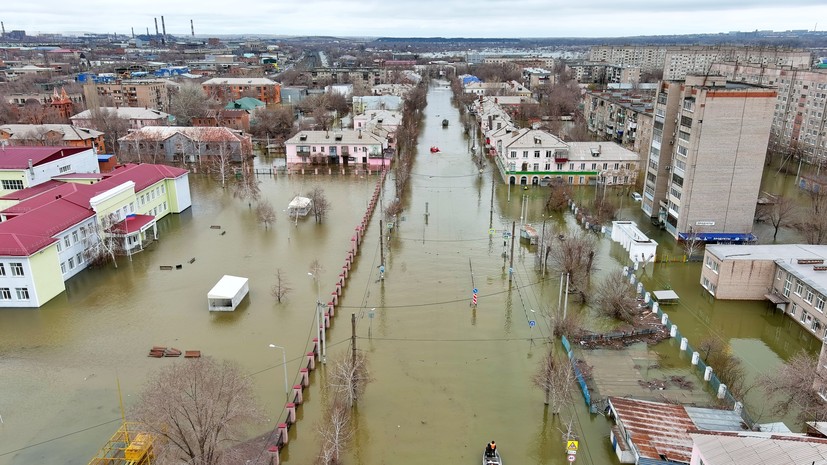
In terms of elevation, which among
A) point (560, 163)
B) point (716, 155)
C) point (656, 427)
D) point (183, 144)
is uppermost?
A: point (716, 155)

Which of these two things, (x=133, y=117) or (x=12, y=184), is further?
(x=133, y=117)

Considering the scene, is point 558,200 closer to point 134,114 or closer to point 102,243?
point 102,243

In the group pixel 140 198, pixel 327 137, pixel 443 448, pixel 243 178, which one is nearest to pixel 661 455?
pixel 443 448

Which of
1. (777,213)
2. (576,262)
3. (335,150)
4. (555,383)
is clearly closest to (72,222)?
(555,383)

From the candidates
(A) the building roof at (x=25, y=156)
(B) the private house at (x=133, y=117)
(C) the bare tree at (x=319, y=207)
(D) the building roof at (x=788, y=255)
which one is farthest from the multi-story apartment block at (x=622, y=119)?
(B) the private house at (x=133, y=117)

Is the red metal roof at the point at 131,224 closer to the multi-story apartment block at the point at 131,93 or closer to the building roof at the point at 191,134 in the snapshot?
the building roof at the point at 191,134

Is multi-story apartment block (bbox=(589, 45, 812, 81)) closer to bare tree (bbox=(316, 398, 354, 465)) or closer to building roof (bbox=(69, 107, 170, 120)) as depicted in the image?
bare tree (bbox=(316, 398, 354, 465))

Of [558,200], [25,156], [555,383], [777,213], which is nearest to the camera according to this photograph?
[555,383]

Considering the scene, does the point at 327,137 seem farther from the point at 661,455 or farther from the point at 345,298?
the point at 661,455

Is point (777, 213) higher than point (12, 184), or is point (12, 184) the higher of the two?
point (12, 184)
